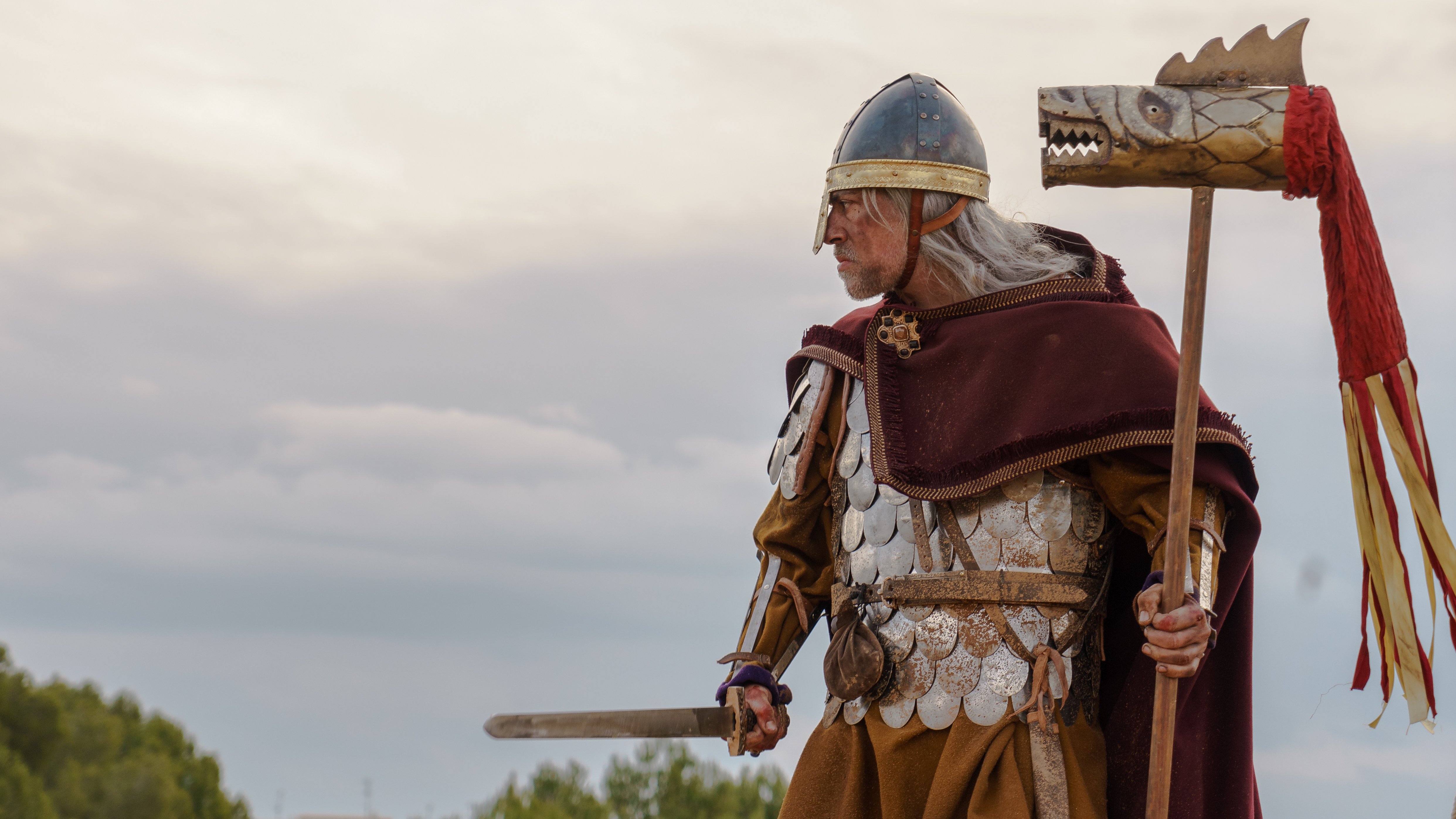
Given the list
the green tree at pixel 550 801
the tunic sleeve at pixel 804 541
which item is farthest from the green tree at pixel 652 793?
the tunic sleeve at pixel 804 541

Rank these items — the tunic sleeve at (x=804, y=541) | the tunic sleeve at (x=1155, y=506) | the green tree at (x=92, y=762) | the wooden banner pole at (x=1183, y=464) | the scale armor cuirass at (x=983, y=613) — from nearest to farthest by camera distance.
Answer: the wooden banner pole at (x=1183, y=464), the tunic sleeve at (x=1155, y=506), the scale armor cuirass at (x=983, y=613), the tunic sleeve at (x=804, y=541), the green tree at (x=92, y=762)

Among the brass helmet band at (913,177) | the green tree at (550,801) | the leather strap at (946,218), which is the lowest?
the green tree at (550,801)

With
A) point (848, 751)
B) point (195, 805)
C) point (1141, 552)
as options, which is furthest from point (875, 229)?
point (195, 805)

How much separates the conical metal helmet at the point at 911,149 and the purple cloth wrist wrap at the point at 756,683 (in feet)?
3.76

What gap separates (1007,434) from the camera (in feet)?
11.4

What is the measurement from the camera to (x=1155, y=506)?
11.0ft

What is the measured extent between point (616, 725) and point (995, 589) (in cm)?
100

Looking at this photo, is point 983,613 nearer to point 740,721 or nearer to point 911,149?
point 740,721

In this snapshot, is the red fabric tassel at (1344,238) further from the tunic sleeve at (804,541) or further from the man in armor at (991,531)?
the tunic sleeve at (804,541)

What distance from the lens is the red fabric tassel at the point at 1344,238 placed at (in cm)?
303

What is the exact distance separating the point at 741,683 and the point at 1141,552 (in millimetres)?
1092

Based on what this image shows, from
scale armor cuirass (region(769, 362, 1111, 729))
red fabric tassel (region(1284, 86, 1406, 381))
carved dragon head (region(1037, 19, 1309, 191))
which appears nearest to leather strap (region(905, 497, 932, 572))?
scale armor cuirass (region(769, 362, 1111, 729))

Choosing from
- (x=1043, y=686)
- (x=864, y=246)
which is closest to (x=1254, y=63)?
(x=864, y=246)

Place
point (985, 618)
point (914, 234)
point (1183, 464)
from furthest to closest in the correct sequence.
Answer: point (914, 234)
point (985, 618)
point (1183, 464)
